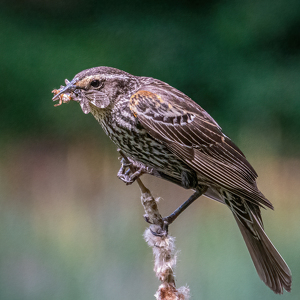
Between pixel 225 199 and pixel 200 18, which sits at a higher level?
pixel 200 18

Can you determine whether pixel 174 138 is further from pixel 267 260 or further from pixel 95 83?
pixel 267 260

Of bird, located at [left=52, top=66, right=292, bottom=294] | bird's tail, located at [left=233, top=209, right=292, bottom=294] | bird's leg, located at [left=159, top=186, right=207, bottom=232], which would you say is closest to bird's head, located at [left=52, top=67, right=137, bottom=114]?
bird, located at [left=52, top=66, right=292, bottom=294]

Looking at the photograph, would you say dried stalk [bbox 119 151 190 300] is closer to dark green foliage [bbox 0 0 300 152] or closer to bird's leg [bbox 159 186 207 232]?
bird's leg [bbox 159 186 207 232]

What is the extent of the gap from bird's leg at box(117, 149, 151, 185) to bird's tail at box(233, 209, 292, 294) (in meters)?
0.33

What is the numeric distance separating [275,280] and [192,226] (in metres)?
0.46

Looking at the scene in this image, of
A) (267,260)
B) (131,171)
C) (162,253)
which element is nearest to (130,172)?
(131,171)

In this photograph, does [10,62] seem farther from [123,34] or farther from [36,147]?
[123,34]

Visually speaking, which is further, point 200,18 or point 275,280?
point 200,18

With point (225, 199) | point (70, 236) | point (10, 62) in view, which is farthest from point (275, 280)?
point (10, 62)

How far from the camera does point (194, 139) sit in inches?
42.6

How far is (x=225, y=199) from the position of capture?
1189mm

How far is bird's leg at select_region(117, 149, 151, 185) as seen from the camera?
118 cm

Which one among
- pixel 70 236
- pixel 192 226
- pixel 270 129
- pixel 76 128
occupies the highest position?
pixel 270 129

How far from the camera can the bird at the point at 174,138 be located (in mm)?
1033
